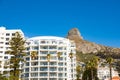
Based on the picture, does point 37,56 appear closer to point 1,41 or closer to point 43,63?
point 43,63

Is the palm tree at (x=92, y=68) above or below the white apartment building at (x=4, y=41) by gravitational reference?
below

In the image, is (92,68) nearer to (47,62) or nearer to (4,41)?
(47,62)

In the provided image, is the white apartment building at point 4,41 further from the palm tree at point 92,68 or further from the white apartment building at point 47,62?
the palm tree at point 92,68

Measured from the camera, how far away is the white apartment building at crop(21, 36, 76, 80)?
536 ft

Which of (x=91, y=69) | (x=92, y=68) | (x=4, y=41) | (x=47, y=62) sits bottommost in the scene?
(x=91, y=69)

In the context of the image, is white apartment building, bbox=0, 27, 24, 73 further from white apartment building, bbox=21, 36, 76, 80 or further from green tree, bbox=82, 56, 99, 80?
green tree, bbox=82, 56, 99, 80

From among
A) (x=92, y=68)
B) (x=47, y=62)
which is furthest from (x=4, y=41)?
(x=92, y=68)

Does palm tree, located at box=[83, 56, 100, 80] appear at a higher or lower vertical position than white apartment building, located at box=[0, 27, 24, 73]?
lower

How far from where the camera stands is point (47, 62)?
16500 cm

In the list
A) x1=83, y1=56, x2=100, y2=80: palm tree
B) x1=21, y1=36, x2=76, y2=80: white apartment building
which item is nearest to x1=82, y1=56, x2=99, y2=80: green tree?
x1=83, y1=56, x2=100, y2=80: palm tree

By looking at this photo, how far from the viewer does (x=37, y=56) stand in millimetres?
166750

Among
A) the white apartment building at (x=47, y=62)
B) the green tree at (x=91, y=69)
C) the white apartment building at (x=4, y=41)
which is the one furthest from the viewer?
the white apartment building at (x=4, y=41)

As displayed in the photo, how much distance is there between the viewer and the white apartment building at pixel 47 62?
163500 millimetres

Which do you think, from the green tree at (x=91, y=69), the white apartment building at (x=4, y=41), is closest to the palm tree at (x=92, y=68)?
the green tree at (x=91, y=69)
